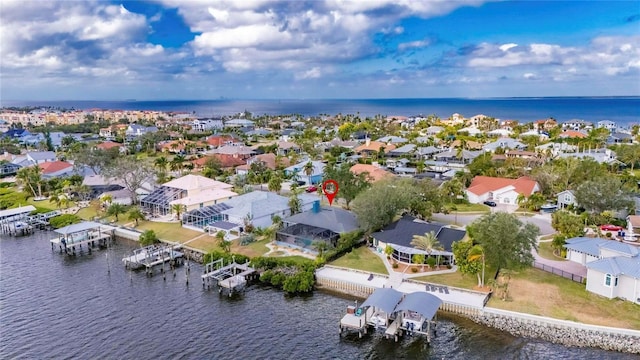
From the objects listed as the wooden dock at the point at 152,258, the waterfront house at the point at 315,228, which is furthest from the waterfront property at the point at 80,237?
the waterfront house at the point at 315,228

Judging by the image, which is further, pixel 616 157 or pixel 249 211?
pixel 616 157

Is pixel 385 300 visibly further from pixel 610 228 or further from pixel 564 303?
pixel 610 228

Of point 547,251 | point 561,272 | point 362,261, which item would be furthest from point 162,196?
point 561,272

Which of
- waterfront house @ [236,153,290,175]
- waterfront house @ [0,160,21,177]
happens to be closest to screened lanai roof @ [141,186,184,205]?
waterfront house @ [236,153,290,175]

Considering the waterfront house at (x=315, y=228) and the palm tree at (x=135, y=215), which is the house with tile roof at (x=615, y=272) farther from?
the palm tree at (x=135, y=215)

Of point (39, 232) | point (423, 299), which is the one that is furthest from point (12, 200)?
point (423, 299)

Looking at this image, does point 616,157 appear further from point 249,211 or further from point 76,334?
point 76,334
